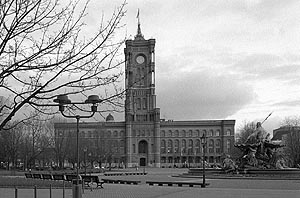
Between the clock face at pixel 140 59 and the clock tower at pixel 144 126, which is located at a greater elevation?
the clock face at pixel 140 59

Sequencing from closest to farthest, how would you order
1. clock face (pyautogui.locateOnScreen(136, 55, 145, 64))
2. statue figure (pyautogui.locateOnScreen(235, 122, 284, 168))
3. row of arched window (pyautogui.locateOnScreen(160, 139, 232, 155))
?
1. statue figure (pyautogui.locateOnScreen(235, 122, 284, 168))
2. clock face (pyautogui.locateOnScreen(136, 55, 145, 64))
3. row of arched window (pyautogui.locateOnScreen(160, 139, 232, 155))

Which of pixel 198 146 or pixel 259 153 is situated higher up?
pixel 259 153

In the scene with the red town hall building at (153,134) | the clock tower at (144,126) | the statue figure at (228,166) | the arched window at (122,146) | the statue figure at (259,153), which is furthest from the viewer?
the arched window at (122,146)

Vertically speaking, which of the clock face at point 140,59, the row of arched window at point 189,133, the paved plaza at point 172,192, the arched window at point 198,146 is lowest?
the paved plaza at point 172,192

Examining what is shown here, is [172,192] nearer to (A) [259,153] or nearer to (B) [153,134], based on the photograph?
(A) [259,153]

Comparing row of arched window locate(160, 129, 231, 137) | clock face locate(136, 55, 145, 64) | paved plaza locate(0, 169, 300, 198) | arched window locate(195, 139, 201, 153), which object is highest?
clock face locate(136, 55, 145, 64)

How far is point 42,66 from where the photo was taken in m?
11.2

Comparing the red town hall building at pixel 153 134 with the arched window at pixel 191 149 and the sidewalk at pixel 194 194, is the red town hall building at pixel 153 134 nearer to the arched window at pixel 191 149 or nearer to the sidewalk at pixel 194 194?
the arched window at pixel 191 149

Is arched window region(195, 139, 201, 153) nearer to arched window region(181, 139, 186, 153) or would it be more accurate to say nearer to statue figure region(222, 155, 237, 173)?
arched window region(181, 139, 186, 153)

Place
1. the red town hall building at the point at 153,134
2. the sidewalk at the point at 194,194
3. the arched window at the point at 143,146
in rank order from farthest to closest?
the arched window at the point at 143,146
the red town hall building at the point at 153,134
the sidewalk at the point at 194,194

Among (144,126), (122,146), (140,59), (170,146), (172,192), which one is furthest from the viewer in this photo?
(170,146)

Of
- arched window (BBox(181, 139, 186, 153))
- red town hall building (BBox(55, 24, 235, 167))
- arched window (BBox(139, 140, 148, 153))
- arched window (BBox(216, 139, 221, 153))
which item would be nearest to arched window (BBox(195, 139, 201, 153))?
red town hall building (BBox(55, 24, 235, 167))

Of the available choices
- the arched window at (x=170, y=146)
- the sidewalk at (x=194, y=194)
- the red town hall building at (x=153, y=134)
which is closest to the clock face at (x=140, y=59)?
the red town hall building at (x=153, y=134)

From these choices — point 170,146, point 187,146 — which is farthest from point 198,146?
point 170,146
